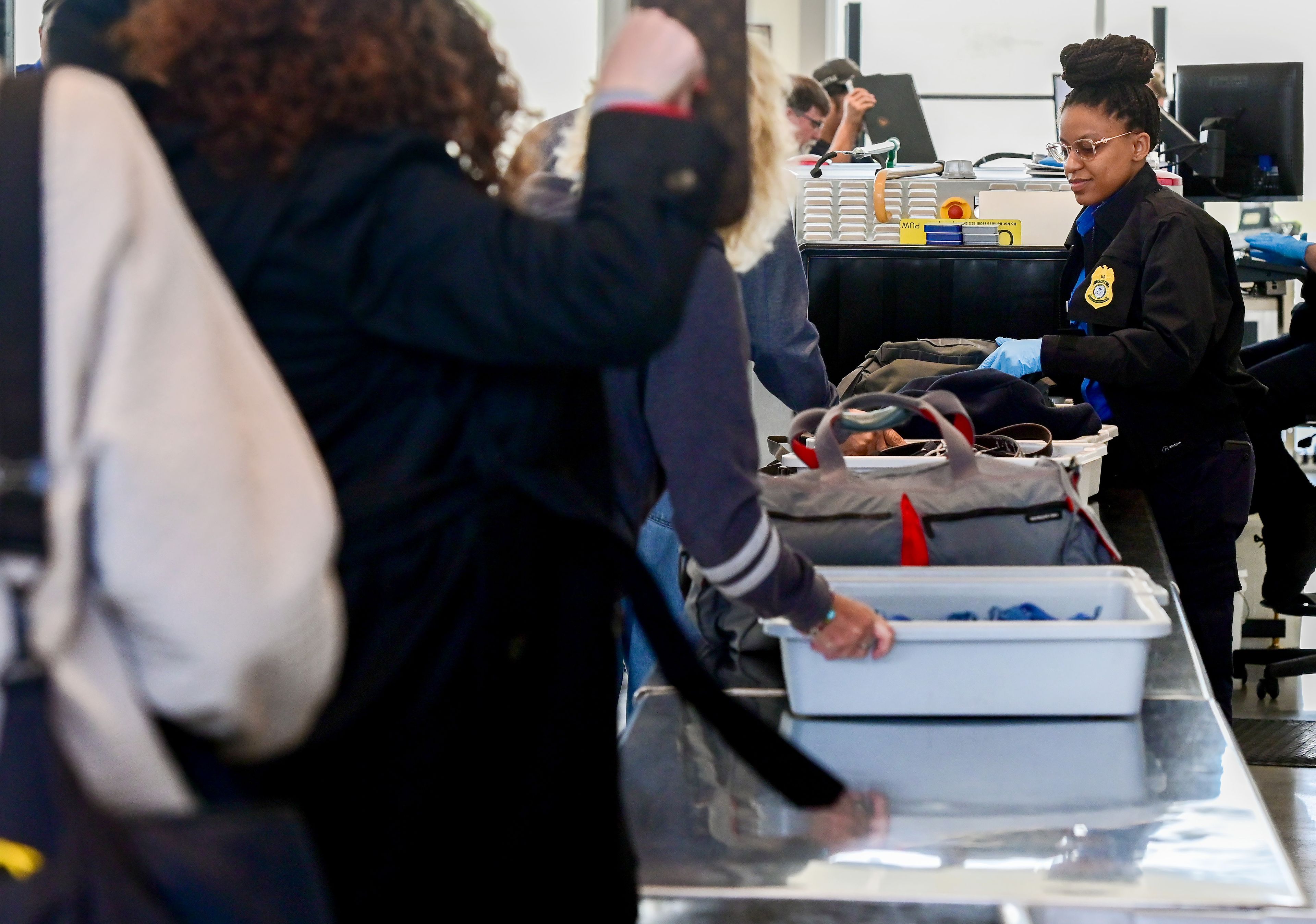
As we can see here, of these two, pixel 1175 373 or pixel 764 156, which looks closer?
pixel 764 156

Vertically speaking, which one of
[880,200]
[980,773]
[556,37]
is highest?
[556,37]

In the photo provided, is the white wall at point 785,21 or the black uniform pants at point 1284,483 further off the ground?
the white wall at point 785,21

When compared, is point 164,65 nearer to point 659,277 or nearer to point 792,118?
point 659,277

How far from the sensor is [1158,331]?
2.32 meters

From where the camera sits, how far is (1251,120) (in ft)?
15.5

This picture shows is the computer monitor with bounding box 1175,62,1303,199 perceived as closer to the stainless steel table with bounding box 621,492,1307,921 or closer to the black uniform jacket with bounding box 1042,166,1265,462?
the black uniform jacket with bounding box 1042,166,1265,462

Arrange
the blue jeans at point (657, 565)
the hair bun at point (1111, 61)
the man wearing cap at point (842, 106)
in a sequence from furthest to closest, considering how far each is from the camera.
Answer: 1. the man wearing cap at point (842, 106)
2. the hair bun at point (1111, 61)
3. the blue jeans at point (657, 565)

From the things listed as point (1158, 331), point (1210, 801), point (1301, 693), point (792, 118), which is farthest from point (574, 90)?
point (1210, 801)

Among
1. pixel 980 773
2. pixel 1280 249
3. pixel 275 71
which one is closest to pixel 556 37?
pixel 1280 249

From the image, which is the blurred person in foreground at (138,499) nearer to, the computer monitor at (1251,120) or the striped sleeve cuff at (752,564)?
the striped sleeve cuff at (752,564)

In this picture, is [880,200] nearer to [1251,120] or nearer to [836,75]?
[1251,120]

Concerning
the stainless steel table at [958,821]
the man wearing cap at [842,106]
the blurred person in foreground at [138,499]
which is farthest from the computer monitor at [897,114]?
the blurred person in foreground at [138,499]

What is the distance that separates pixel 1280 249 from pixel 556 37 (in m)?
5.04

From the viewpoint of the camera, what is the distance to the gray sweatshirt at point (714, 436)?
1.18 m
